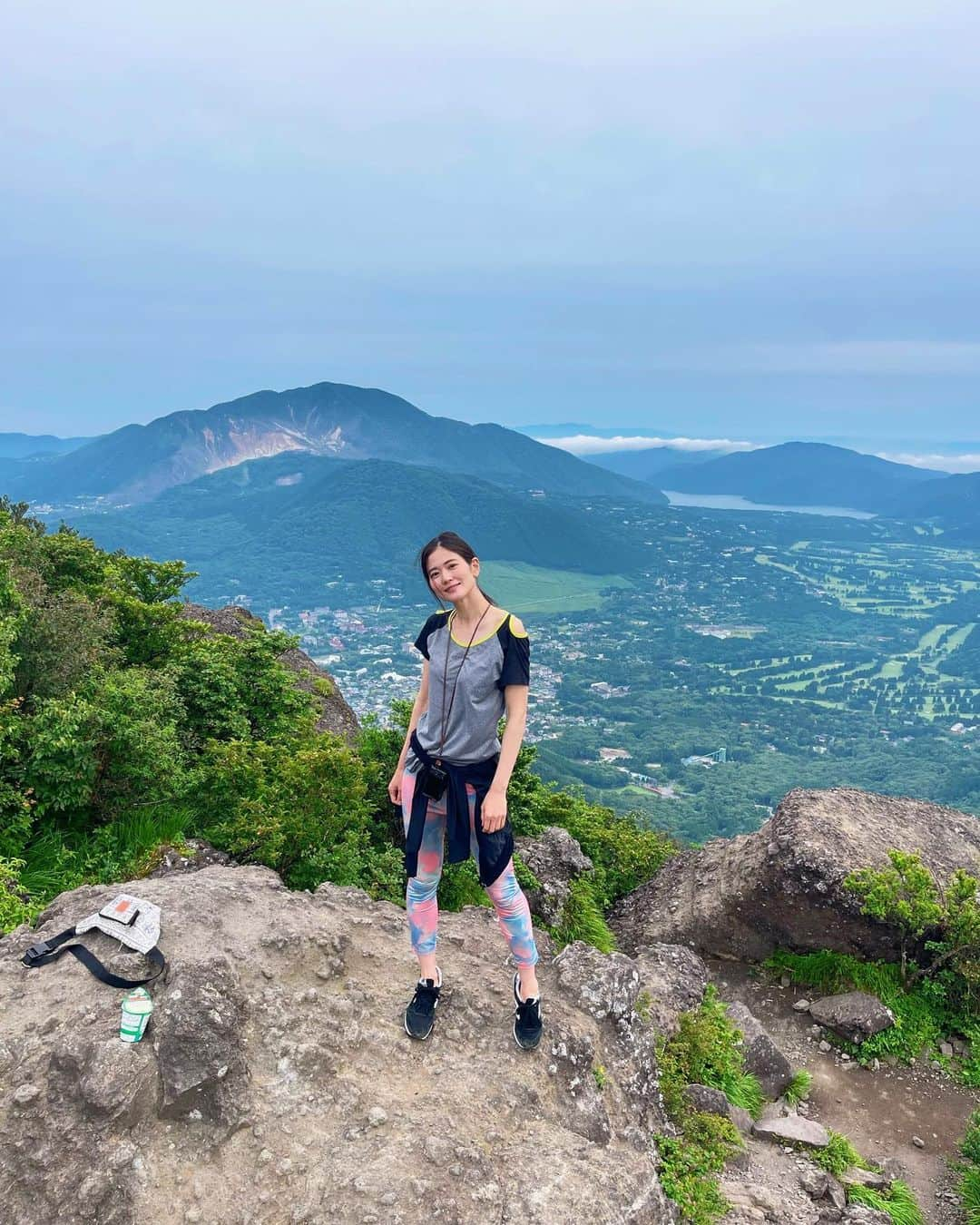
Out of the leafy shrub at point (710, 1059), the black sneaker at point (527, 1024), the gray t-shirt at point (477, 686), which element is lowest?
the leafy shrub at point (710, 1059)

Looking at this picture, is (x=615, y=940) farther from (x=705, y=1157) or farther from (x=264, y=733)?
(x=264, y=733)

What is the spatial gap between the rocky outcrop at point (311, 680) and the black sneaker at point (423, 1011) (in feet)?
26.4

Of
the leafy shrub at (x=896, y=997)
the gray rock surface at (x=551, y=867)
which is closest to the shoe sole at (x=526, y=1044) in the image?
the gray rock surface at (x=551, y=867)

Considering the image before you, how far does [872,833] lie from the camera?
11.0 metres

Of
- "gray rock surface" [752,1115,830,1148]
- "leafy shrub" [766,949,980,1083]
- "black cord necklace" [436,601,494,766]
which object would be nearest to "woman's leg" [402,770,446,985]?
"black cord necklace" [436,601,494,766]

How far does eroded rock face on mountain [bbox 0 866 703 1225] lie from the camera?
3.88 metres

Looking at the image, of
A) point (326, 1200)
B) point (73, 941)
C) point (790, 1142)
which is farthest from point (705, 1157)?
point (73, 941)

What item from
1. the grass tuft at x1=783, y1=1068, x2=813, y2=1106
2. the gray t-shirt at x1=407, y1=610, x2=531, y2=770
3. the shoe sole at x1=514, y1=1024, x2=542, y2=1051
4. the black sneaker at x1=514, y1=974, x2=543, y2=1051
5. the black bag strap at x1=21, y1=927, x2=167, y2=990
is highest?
the gray t-shirt at x1=407, y1=610, x2=531, y2=770

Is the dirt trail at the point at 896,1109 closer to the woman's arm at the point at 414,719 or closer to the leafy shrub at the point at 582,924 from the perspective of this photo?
the leafy shrub at the point at 582,924

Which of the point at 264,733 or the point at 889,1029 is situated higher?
the point at 264,733

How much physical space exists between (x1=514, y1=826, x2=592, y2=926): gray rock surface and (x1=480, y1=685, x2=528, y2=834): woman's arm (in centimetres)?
582

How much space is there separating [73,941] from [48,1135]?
4.29 feet

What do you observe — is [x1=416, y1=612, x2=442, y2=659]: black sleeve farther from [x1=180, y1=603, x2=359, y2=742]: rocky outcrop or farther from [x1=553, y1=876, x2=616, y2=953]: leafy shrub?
[x1=180, y1=603, x2=359, y2=742]: rocky outcrop

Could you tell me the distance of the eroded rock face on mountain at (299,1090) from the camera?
12.7 ft
